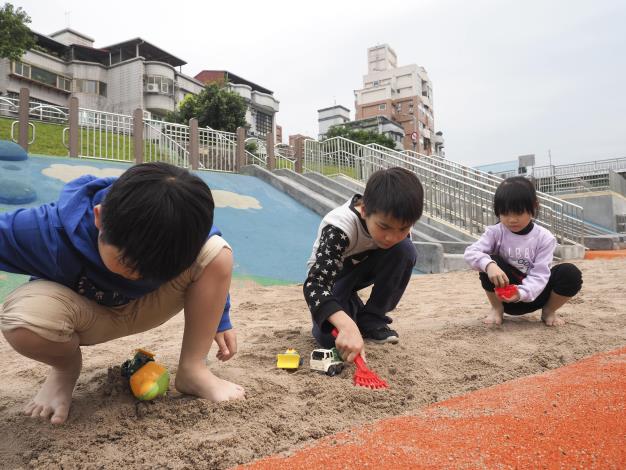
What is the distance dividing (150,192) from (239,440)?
0.65 m

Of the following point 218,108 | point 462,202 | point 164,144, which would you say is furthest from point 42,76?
point 462,202

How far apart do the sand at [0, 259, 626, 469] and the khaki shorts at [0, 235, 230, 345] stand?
22 cm

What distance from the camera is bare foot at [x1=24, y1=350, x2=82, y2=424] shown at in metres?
1.28

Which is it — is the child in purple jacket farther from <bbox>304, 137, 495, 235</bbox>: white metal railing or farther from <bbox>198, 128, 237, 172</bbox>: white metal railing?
<bbox>198, 128, 237, 172</bbox>: white metal railing

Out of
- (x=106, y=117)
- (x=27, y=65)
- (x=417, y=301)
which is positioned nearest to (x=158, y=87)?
(x=27, y=65)

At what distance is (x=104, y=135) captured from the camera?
8.00m

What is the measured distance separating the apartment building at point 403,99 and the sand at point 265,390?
52438mm

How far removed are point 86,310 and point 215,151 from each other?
836cm

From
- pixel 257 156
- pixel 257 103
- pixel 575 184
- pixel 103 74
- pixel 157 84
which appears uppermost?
pixel 257 103

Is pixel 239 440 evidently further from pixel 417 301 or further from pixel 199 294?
pixel 417 301

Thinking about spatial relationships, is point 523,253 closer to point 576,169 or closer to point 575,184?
point 575,184

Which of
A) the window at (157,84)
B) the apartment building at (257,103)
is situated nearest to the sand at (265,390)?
the window at (157,84)

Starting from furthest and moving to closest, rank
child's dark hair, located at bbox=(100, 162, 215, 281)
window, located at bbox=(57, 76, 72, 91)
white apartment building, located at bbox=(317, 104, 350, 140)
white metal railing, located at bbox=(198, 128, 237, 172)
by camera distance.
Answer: white apartment building, located at bbox=(317, 104, 350, 140) < window, located at bbox=(57, 76, 72, 91) < white metal railing, located at bbox=(198, 128, 237, 172) < child's dark hair, located at bbox=(100, 162, 215, 281)

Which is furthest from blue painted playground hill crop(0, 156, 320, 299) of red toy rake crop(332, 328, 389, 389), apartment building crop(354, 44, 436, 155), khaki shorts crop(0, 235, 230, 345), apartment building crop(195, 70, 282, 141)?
apartment building crop(354, 44, 436, 155)
